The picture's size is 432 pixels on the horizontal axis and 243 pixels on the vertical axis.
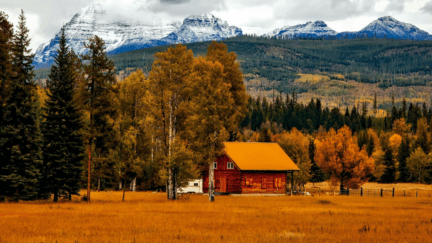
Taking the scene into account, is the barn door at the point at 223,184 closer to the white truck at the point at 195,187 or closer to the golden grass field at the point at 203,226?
the white truck at the point at 195,187

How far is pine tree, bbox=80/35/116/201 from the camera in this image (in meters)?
43.1

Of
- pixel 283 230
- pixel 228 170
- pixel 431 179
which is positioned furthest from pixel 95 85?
pixel 431 179

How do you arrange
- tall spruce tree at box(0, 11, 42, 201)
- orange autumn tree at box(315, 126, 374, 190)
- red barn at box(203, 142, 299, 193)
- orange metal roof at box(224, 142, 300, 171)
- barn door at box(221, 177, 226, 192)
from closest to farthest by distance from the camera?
tall spruce tree at box(0, 11, 42, 201) < orange autumn tree at box(315, 126, 374, 190) < red barn at box(203, 142, 299, 193) < orange metal roof at box(224, 142, 300, 171) < barn door at box(221, 177, 226, 192)

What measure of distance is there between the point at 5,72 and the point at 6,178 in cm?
974

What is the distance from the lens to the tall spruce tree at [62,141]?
42500 mm

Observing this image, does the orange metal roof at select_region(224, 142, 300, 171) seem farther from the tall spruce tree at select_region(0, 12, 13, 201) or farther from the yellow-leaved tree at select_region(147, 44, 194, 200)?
the tall spruce tree at select_region(0, 12, 13, 201)

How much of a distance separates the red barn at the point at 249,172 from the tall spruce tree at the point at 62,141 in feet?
93.1

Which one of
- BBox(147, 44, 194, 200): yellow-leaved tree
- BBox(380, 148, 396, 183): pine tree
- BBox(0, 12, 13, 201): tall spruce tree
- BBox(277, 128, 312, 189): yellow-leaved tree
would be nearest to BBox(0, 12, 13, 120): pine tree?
BBox(0, 12, 13, 201): tall spruce tree

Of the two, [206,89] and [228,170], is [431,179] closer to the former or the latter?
[228,170]

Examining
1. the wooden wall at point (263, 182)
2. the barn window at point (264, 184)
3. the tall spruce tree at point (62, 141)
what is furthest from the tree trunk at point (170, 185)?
the barn window at point (264, 184)

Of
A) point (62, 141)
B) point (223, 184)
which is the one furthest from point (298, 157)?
point (62, 141)

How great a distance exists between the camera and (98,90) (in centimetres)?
4369

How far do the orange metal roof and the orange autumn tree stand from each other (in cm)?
482

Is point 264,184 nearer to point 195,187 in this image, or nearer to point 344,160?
point 195,187
